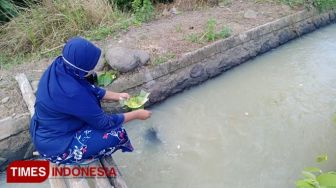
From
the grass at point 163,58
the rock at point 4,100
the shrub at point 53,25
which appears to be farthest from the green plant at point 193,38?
the rock at point 4,100

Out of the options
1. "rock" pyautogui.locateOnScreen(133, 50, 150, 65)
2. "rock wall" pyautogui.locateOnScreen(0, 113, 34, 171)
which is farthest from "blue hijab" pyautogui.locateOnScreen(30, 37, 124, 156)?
"rock" pyautogui.locateOnScreen(133, 50, 150, 65)

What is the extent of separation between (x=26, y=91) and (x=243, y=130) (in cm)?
286

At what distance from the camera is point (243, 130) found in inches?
182

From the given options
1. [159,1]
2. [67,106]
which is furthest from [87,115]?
[159,1]

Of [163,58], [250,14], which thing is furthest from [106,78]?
[250,14]

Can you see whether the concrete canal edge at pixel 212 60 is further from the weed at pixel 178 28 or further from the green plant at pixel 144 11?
the green plant at pixel 144 11

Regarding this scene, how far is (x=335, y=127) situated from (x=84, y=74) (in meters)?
3.38

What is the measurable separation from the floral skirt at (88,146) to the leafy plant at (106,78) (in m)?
1.44

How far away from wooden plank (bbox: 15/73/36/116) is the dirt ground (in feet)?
0.29

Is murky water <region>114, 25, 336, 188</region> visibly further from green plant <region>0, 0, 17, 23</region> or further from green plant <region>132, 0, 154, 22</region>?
green plant <region>0, 0, 17, 23</region>

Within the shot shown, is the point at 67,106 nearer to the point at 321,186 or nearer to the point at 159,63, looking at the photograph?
the point at 321,186

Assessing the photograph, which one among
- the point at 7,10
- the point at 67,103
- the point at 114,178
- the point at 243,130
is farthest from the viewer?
the point at 7,10

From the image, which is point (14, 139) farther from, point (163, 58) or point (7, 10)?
point (7, 10)

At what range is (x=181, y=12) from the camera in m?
7.09
